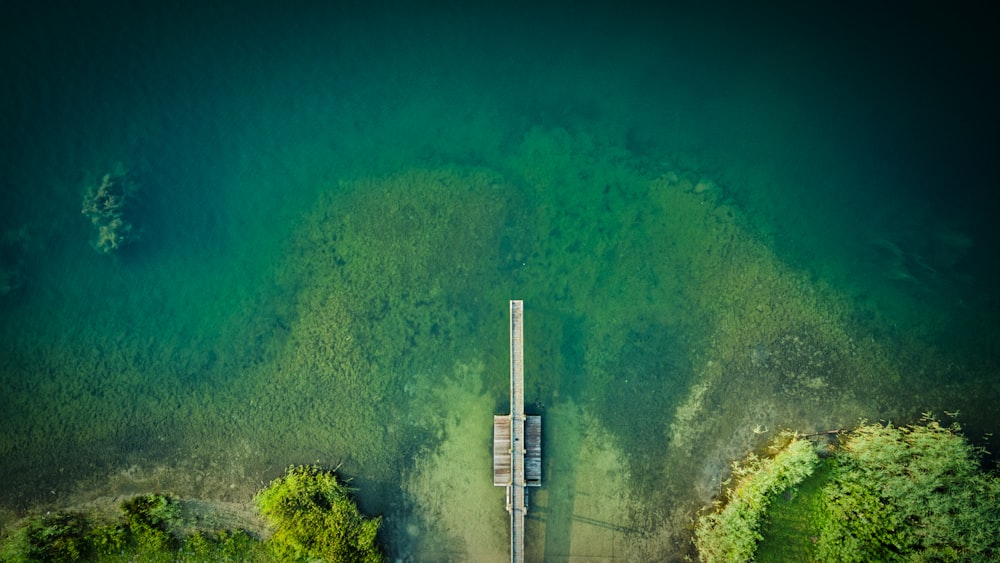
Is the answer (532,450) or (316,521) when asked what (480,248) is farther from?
(316,521)

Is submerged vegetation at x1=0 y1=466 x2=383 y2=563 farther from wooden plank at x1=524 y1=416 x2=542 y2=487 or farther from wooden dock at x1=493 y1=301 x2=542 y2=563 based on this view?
wooden plank at x1=524 y1=416 x2=542 y2=487

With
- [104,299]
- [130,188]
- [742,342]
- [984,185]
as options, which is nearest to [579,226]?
[742,342]

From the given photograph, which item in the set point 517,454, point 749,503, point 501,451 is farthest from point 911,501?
point 501,451

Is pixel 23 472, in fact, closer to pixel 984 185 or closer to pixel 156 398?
pixel 156 398

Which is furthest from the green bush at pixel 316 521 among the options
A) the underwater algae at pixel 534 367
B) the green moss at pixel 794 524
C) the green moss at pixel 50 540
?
the green moss at pixel 794 524

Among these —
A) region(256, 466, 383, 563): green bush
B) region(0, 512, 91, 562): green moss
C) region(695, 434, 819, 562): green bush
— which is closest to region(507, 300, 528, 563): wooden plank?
region(256, 466, 383, 563): green bush

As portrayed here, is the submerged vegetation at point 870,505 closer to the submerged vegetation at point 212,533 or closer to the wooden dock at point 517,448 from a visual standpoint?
the wooden dock at point 517,448

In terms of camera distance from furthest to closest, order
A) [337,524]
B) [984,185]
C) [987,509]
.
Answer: [984,185]
[337,524]
[987,509]
